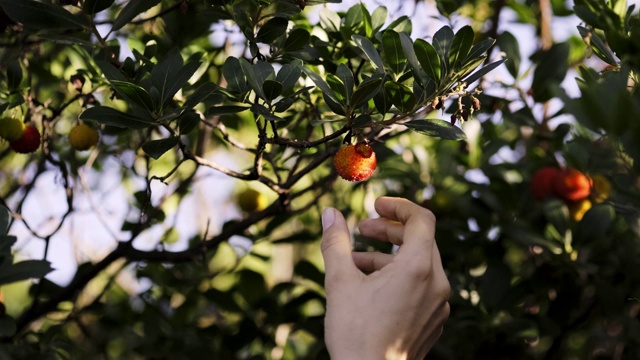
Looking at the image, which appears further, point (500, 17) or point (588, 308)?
point (500, 17)

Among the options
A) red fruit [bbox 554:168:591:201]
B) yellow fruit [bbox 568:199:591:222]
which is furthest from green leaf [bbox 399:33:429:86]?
yellow fruit [bbox 568:199:591:222]

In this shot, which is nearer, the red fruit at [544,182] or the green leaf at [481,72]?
the green leaf at [481,72]

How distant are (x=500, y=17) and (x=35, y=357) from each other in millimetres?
1604

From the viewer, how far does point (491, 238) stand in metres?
2.00

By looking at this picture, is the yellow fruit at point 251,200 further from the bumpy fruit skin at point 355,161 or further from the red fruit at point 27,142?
the bumpy fruit skin at point 355,161

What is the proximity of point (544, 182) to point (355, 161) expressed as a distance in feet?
2.89

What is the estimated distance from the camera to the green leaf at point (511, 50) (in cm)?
188

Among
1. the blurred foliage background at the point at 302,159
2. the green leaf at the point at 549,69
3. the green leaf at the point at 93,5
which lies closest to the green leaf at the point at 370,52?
the blurred foliage background at the point at 302,159

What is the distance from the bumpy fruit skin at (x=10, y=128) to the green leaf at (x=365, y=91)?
0.72 metres

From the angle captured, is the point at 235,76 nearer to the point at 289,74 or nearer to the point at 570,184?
the point at 289,74

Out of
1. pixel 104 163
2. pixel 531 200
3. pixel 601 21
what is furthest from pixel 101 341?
pixel 601 21

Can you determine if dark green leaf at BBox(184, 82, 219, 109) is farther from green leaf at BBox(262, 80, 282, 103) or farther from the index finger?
the index finger

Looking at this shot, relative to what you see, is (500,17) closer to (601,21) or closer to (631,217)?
(631,217)

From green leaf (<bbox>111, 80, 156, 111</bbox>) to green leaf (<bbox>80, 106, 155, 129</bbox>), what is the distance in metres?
0.03
